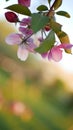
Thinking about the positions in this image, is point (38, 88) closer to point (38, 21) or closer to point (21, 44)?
point (21, 44)

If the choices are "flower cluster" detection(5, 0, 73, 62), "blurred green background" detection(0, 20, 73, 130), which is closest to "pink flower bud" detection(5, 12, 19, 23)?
"flower cluster" detection(5, 0, 73, 62)

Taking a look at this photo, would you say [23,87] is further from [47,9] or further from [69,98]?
[47,9]

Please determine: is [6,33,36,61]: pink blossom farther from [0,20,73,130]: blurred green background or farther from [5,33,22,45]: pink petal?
[0,20,73,130]: blurred green background

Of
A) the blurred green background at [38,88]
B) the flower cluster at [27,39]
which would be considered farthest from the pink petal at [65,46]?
the blurred green background at [38,88]

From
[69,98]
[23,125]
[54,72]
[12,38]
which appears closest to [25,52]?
[12,38]

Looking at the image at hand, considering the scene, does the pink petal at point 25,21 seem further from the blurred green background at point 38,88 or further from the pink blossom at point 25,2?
the blurred green background at point 38,88

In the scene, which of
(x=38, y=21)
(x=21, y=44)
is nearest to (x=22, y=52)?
(x=21, y=44)

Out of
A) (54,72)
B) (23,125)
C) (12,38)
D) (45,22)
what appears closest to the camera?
(45,22)
